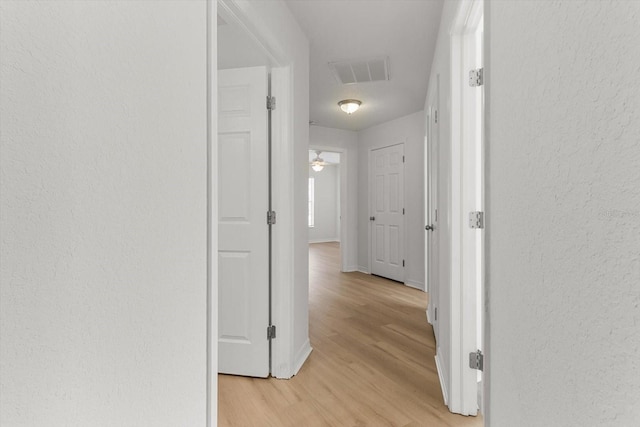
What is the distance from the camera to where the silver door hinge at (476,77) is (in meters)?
1.60

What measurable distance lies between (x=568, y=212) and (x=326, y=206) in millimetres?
10398

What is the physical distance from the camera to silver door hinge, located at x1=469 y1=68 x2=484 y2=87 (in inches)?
63.0

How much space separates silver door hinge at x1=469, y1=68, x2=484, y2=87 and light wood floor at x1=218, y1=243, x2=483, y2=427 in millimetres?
1710

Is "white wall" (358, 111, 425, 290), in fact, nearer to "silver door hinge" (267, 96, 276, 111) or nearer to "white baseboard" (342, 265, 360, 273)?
"white baseboard" (342, 265, 360, 273)

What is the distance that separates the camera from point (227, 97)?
221cm

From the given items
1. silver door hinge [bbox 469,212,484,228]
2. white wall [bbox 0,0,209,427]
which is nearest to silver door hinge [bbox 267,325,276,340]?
white wall [bbox 0,0,209,427]

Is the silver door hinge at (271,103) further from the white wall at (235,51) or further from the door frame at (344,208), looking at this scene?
the door frame at (344,208)

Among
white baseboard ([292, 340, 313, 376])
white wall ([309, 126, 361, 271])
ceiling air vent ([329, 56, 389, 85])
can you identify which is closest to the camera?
white baseboard ([292, 340, 313, 376])

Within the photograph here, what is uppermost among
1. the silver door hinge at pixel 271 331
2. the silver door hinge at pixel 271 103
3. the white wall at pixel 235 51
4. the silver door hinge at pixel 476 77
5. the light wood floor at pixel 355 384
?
the white wall at pixel 235 51

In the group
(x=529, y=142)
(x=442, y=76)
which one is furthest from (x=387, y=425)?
(x=442, y=76)

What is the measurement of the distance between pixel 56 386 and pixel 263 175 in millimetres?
1603

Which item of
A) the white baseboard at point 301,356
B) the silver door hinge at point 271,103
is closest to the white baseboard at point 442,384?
the white baseboard at point 301,356

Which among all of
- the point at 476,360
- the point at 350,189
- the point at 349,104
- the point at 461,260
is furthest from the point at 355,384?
the point at 350,189

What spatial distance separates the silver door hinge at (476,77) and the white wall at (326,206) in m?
9.08
